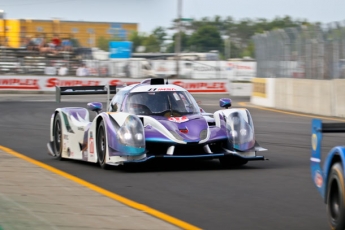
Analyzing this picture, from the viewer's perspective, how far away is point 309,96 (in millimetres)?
24531

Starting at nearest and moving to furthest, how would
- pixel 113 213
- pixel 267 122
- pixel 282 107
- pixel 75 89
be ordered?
1. pixel 113 213
2. pixel 75 89
3. pixel 267 122
4. pixel 282 107

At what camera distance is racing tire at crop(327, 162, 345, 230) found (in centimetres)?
517

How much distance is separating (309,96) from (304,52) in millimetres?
1584

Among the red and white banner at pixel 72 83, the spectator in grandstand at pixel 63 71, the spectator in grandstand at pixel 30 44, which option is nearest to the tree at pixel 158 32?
the spectator in grandstand at pixel 30 44

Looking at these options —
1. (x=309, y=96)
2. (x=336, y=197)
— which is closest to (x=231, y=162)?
(x=336, y=197)

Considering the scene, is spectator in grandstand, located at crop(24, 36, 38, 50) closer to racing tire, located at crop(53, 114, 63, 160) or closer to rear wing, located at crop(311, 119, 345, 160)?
racing tire, located at crop(53, 114, 63, 160)

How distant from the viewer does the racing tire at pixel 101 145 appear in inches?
406

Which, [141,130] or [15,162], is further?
[15,162]

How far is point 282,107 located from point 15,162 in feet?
57.4

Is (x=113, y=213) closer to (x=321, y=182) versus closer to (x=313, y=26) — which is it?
(x=321, y=182)

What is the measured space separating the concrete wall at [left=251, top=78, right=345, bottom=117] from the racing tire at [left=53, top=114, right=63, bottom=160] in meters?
11.8

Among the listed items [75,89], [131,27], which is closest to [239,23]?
[131,27]

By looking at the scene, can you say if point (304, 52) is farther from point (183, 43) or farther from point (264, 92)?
point (183, 43)

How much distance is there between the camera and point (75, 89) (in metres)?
12.2
